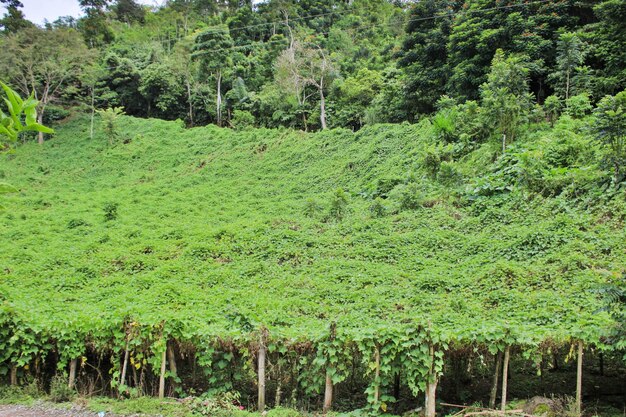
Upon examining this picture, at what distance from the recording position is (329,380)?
17.8ft

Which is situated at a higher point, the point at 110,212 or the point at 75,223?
the point at 110,212

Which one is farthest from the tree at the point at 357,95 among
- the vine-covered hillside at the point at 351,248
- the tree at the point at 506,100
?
the tree at the point at 506,100

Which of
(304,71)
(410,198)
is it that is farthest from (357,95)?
(410,198)

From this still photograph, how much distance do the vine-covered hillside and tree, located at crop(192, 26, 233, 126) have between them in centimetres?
1228

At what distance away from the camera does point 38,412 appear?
18.1 feet

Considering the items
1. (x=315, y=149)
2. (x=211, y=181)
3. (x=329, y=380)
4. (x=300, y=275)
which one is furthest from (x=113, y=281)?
(x=315, y=149)

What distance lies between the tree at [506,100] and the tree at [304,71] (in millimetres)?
11342

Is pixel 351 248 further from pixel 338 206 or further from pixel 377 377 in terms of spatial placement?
pixel 377 377

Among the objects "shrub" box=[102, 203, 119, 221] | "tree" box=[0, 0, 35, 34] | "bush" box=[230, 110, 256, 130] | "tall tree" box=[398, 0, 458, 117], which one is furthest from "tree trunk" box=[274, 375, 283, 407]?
"tree" box=[0, 0, 35, 34]

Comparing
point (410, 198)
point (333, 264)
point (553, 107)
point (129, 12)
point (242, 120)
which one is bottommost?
point (333, 264)

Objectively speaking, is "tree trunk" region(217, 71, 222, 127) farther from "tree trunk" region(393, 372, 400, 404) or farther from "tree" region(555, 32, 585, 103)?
"tree trunk" region(393, 372, 400, 404)

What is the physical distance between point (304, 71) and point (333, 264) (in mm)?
17682

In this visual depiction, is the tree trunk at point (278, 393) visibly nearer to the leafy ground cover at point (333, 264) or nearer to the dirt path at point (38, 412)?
the leafy ground cover at point (333, 264)

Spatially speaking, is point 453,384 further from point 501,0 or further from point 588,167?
point 501,0
